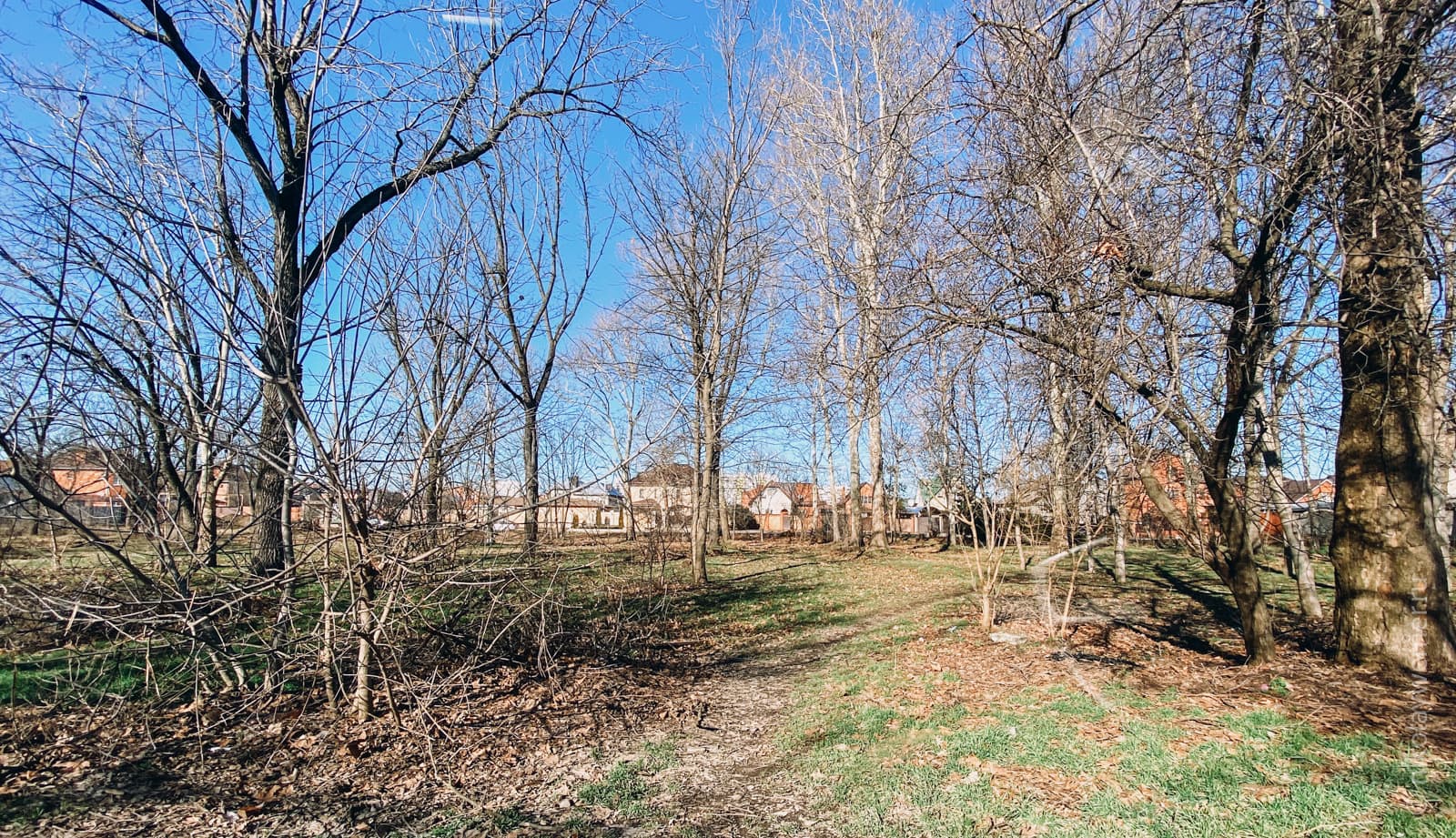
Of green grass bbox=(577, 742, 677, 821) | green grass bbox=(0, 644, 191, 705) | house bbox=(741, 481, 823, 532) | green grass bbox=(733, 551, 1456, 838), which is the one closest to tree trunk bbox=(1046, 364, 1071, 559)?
green grass bbox=(733, 551, 1456, 838)

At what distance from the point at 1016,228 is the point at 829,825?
14.4ft

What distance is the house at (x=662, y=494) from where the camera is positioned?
8357 mm

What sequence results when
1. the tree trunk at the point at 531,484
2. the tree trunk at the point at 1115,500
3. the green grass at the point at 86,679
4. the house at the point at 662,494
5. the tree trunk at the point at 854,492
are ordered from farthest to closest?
the tree trunk at the point at 854,492 < the house at the point at 662,494 < the tree trunk at the point at 1115,500 < the tree trunk at the point at 531,484 < the green grass at the point at 86,679

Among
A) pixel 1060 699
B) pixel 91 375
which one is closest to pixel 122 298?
pixel 91 375

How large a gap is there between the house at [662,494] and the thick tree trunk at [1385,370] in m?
5.31

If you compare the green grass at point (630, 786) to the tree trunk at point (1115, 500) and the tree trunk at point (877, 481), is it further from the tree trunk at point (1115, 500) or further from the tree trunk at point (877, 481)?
the tree trunk at point (877, 481)

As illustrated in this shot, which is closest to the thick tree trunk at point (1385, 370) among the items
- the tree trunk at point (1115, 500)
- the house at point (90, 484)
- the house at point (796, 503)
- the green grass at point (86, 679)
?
the tree trunk at point (1115, 500)

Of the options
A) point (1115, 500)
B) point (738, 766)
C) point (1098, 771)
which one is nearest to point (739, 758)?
point (738, 766)

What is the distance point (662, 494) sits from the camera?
9352 millimetres

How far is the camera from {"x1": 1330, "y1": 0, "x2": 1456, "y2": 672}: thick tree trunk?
391 cm

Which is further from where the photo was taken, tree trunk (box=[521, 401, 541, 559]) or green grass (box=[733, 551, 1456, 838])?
tree trunk (box=[521, 401, 541, 559])

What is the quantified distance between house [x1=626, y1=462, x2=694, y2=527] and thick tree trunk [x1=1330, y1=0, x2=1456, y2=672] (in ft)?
17.4

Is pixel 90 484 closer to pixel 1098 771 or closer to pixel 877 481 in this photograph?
pixel 1098 771

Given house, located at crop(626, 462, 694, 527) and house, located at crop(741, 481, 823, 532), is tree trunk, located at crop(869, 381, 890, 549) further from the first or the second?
house, located at crop(626, 462, 694, 527)
